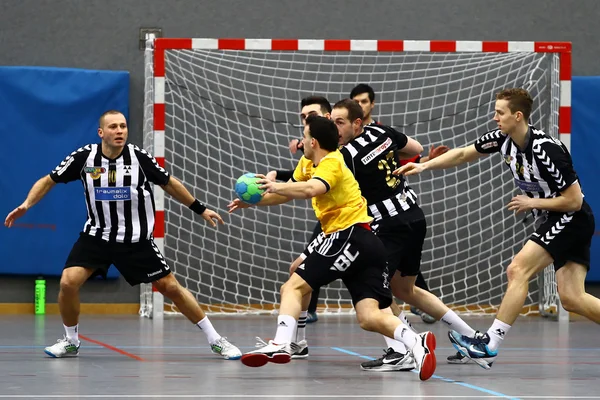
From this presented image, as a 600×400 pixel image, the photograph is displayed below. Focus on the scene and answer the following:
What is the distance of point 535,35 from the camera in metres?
13.3

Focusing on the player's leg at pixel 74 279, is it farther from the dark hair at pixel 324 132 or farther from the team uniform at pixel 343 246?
the dark hair at pixel 324 132

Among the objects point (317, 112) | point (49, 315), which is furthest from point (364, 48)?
point (49, 315)

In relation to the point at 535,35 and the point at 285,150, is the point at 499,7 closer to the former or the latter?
the point at 535,35

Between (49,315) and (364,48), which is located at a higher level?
(364,48)

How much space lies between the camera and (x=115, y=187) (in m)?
8.12

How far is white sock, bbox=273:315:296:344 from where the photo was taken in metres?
6.57

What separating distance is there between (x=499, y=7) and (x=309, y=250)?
722 centimetres

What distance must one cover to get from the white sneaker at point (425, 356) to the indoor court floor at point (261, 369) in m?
0.09

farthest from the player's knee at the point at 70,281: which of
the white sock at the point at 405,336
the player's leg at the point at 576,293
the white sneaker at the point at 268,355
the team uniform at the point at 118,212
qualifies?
the player's leg at the point at 576,293

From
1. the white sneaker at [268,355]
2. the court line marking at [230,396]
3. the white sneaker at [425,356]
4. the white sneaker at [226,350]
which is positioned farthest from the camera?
the white sneaker at [226,350]

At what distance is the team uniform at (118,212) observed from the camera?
8062 mm

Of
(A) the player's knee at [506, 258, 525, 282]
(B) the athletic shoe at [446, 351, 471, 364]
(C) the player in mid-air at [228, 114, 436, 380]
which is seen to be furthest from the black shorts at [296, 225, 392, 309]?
(B) the athletic shoe at [446, 351, 471, 364]

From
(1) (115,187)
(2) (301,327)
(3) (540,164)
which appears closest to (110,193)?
(1) (115,187)

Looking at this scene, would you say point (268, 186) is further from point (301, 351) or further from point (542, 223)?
point (542, 223)
